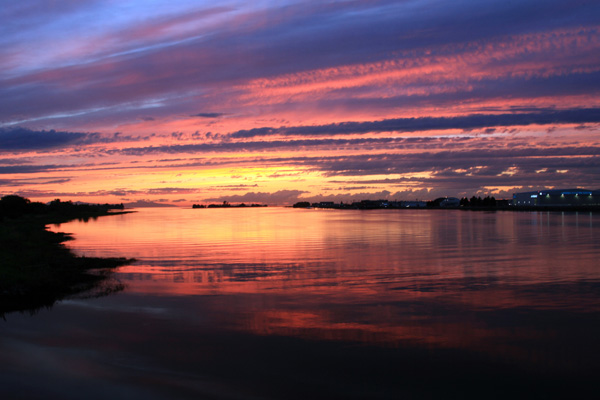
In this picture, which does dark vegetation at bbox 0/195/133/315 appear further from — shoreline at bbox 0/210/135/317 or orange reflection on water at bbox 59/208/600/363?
orange reflection on water at bbox 59/208/600/363

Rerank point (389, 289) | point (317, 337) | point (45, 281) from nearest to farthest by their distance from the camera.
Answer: point (317, 337), point (389, 289), point (45, 281)

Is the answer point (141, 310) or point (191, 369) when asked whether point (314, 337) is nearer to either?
point (191, 369)

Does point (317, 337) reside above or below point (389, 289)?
below

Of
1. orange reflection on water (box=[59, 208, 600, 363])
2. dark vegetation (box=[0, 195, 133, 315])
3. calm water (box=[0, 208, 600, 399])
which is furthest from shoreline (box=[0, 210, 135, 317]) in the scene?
orange reflection on water (box=[59, 208, 600, 363])

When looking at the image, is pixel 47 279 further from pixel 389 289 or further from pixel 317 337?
pixel 389 289

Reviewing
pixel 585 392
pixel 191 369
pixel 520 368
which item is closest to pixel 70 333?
pixel 191 369

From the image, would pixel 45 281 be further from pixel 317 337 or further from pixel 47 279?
pixel 317 337

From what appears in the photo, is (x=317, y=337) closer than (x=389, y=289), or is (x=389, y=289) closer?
(x=317, y=337)

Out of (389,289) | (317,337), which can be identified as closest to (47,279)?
(317,337)

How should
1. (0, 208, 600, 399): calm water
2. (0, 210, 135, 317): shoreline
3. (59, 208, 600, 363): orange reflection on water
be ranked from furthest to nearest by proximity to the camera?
(0, 210, 135, 317): shoreline, (59, 208, 600, 363): orange reflection on water, (0, 208, 600, 399): calm water

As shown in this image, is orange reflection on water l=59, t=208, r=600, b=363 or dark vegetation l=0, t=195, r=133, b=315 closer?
orange reflection on water l=59, t=208, r=600, b=363

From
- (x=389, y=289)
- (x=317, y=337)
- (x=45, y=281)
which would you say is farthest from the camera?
(x=45, y=281)

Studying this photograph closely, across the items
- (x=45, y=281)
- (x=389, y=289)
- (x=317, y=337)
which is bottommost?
(x=317, y=337)

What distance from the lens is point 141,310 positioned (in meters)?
19.0
